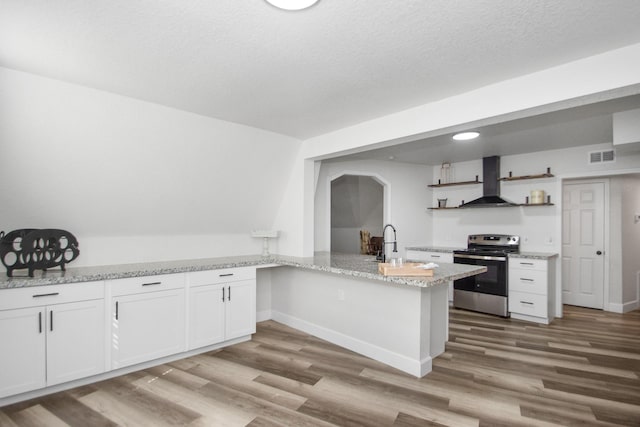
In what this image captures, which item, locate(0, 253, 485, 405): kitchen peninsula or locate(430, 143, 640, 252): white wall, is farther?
locate(430, 143, 640, 252): white wall

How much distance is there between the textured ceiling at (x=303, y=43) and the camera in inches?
62.8

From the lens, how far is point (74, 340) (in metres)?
2.58

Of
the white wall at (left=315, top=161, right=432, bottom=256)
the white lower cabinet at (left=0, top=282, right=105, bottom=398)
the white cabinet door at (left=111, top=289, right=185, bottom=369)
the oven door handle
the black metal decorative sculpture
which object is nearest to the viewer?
the white lower cabinet at (left=0, top=282, right=105, bottom=398)

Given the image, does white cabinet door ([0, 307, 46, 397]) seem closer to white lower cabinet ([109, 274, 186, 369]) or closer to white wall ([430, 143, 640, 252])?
white lower cabinet ([109, 274, 186, 369])

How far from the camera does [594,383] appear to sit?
2.69 meters

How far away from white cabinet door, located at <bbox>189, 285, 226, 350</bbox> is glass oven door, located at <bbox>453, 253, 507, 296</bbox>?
11.2 feet

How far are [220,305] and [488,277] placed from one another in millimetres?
3585

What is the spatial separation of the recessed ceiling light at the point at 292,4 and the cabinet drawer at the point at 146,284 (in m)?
2.45

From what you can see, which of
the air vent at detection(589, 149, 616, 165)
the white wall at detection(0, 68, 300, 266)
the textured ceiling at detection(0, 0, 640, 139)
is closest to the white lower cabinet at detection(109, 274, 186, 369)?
the white wall at detection(0, 68, 300, 266)

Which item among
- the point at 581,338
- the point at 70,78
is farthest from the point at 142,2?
the point at 581,338

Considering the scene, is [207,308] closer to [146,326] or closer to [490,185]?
[146,326]

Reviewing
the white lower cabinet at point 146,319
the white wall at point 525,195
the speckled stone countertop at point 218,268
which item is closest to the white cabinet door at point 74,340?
the white lower cabinet at point 146,319

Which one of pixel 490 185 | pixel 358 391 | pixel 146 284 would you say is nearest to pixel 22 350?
pixel 146 284

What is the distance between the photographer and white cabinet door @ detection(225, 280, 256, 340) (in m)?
3.47
